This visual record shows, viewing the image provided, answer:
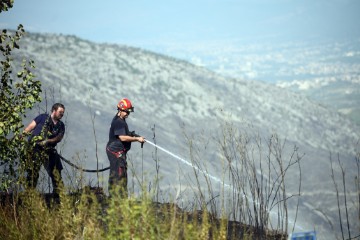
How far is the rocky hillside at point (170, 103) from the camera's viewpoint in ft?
108

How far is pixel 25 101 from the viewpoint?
4.86 meters

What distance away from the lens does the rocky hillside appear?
108ft

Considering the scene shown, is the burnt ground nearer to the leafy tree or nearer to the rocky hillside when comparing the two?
the leafy tree

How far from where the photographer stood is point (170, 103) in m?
→ 43.8

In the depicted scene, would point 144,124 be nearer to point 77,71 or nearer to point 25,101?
point 77,71

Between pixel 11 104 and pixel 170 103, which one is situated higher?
pixel 170 103

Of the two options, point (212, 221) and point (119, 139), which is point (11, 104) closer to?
point (119, 139)

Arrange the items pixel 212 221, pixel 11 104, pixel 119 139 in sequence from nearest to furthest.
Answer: pixel 212 221 → pixel 11 104 → pixel 119 139

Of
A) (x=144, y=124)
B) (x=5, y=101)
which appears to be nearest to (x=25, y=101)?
(x=5, y=101)

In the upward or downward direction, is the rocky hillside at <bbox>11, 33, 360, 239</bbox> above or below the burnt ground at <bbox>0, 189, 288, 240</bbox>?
above

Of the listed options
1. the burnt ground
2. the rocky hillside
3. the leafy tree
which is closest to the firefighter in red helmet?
the burnt ground

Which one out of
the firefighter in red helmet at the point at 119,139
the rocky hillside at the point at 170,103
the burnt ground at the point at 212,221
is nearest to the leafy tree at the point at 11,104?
the burnt ground at the point at 212,221

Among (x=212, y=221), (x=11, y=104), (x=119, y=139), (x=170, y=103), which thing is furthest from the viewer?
(x=170, y=103)

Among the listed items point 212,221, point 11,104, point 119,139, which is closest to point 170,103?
point 119,139
